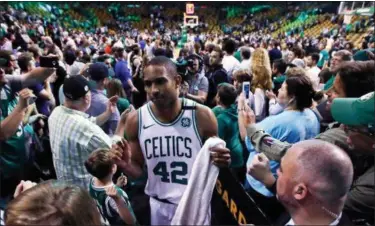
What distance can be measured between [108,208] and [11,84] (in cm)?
141

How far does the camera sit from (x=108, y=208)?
7.04 feet

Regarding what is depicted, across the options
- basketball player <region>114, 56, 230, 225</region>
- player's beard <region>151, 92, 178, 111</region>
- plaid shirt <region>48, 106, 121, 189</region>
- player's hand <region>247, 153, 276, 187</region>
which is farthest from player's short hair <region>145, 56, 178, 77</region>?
player's hand <region>247, 153, 276, 187</region>

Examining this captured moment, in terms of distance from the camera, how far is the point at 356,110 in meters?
1.47

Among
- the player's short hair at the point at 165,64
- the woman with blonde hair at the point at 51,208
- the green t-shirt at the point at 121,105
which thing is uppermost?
the player's short hair at the point at 165,64

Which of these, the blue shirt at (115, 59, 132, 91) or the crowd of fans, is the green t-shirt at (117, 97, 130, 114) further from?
the blue shirt at (115, 59, 132, 91)

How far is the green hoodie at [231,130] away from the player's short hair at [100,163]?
1.28 metres

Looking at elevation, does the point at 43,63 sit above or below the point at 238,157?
above

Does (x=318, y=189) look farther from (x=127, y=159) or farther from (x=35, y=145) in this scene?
(x=35, y=145)

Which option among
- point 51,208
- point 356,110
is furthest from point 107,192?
point 356,110

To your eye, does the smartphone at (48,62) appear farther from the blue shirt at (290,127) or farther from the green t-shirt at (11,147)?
the blue shirt at (290,127)

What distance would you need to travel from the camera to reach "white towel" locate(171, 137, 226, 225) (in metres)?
1.67

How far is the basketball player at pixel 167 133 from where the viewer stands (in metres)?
2.29

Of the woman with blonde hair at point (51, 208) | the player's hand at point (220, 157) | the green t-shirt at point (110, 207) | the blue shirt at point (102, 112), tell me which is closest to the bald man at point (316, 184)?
the player's hand at point (220, 157)

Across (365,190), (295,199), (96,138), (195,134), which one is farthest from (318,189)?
(96,138)
